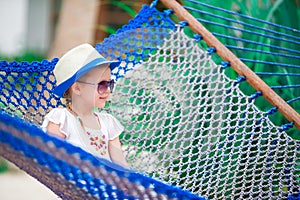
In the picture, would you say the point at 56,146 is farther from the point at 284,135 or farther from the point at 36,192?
the point at 36,192

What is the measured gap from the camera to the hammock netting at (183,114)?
2.78 meters

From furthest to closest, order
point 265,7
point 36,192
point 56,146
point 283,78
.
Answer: point 36,192 → point 265,7 → point 283,78 → point 56,146

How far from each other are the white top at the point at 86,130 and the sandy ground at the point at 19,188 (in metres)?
2.05

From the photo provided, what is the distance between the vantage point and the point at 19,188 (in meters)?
5.05

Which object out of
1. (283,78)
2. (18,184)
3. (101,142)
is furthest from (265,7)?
(18,184)

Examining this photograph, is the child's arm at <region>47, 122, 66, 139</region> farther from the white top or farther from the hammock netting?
the hammock netting

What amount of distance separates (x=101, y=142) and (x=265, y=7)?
1407mm

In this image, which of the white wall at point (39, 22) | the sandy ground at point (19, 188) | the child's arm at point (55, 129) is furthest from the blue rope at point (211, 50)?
the white wall at point (39, 22)

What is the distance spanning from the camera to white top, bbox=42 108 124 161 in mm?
2402

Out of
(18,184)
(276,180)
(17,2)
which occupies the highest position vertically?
(276,180)

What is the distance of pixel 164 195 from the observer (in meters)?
2.03

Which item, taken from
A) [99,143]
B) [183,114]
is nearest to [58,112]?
[99,143]

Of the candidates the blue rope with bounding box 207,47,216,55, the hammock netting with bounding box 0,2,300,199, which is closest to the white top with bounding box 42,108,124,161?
the hammock netting with bounding box 0,2,300,199

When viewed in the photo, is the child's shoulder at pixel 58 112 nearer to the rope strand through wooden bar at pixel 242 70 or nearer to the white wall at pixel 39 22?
the rope strand through wooden bar at pixel 242 70
